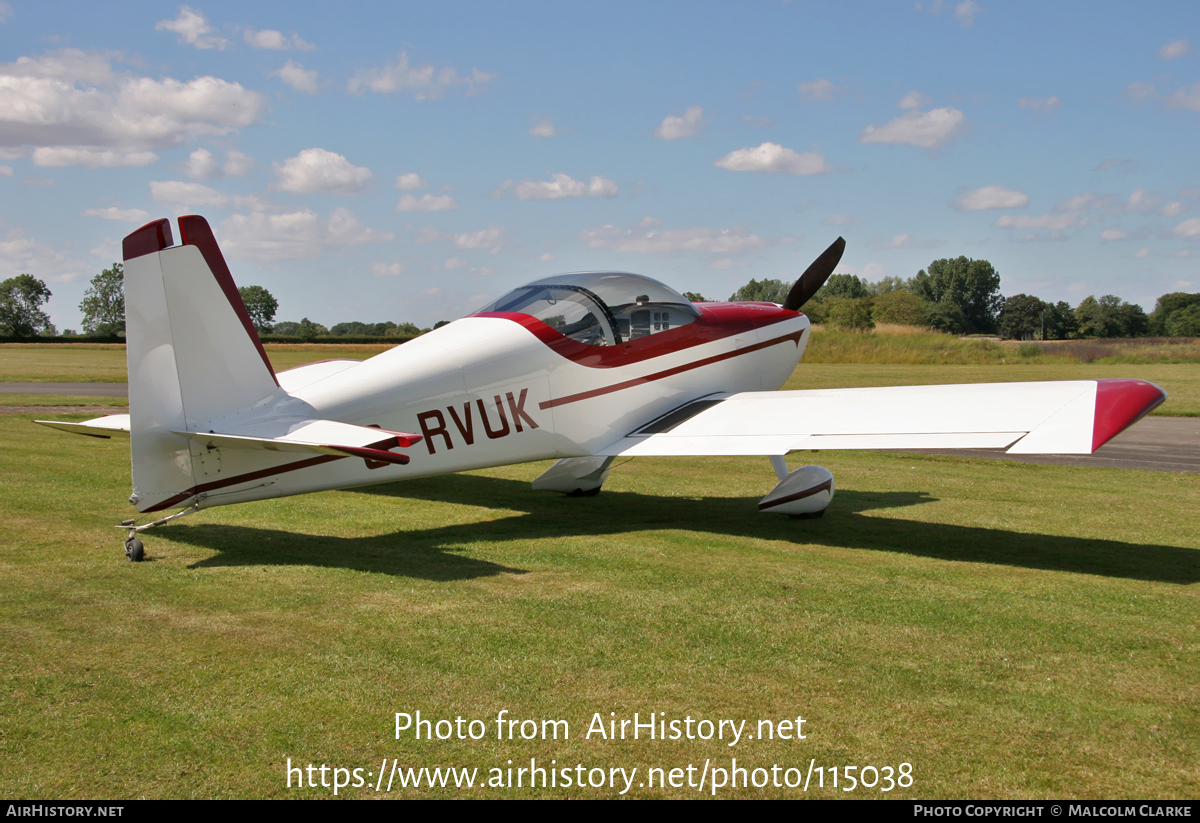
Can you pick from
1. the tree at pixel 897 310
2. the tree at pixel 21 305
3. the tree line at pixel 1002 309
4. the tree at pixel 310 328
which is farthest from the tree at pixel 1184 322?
the tree at pixel 21 305

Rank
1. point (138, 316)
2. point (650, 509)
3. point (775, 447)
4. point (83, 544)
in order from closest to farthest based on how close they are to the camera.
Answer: point (138, 316) → point (83, 544) → point (775, 447) → point (650, 509)

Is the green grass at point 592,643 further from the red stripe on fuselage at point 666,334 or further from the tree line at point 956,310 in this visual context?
the tree line at point 956,310

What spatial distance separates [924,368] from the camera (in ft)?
118

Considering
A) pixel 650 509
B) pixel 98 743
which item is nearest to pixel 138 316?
pixel 98 743

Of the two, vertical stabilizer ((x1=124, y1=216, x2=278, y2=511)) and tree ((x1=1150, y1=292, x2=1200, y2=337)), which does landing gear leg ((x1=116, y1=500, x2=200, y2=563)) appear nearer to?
vertical stabilizer ((x1=124, y1=216, x2=278, y2=511))

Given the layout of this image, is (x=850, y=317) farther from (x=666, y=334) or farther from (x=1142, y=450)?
(x=666, y=334)

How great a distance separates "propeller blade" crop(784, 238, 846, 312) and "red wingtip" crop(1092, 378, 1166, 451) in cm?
489

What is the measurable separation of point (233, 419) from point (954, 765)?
4919mm

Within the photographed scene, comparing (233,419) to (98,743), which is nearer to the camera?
(98,743)

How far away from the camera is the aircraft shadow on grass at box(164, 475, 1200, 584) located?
632 centimetres

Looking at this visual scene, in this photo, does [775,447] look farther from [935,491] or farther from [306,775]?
[306,775]

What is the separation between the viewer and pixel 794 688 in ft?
13.0

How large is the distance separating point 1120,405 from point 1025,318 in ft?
348

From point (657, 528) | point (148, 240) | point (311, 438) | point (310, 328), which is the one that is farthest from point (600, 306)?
point (310, 328)
